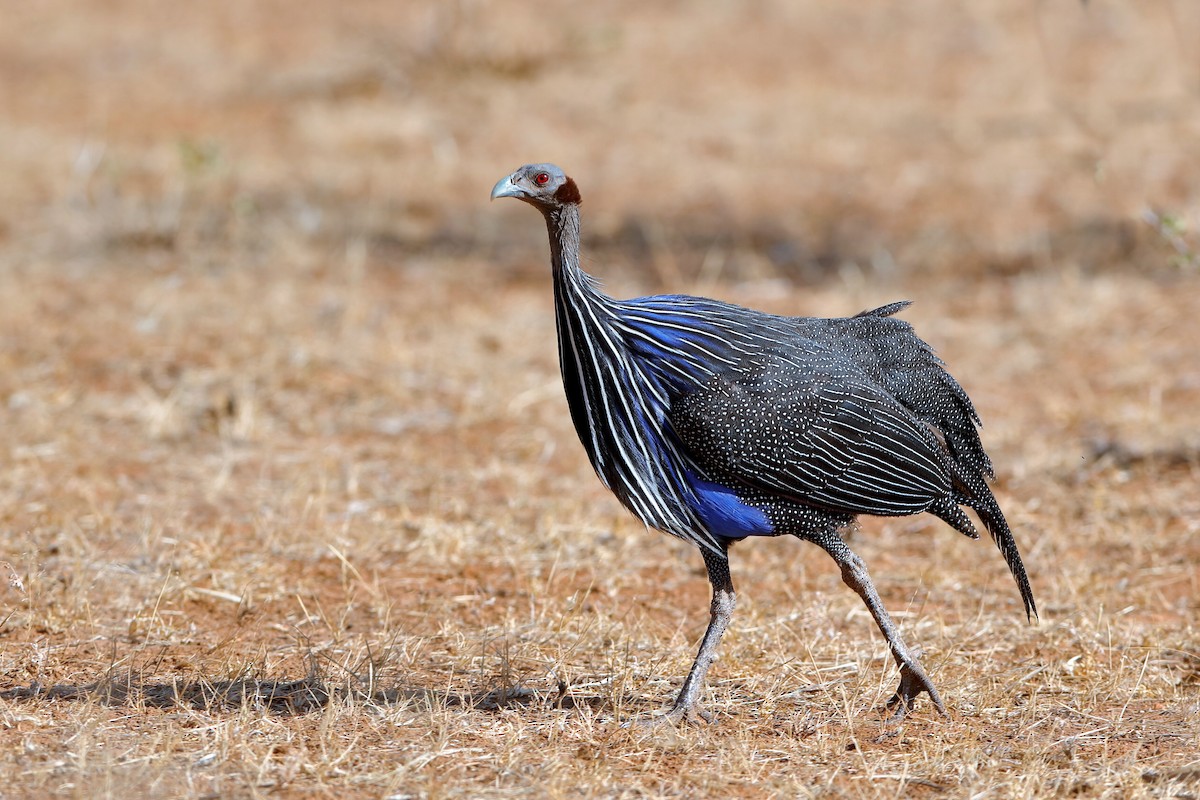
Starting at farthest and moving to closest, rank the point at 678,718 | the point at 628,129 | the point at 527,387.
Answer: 1. the point at 628,129
2. the point at 527,387
3. the point at 678,718

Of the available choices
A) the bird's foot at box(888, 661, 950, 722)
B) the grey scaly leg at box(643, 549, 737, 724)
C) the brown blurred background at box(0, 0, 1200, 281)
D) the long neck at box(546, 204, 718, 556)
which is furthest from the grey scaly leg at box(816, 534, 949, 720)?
the brown blurred background at box(0, 0, 1200, 281)

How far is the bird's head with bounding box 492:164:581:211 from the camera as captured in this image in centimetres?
392

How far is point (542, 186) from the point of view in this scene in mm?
3951

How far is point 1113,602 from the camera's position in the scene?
16.6ft

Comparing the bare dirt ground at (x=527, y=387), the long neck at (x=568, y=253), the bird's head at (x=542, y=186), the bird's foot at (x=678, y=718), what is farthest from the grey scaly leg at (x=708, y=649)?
the bird's head at (x=542, y=186)

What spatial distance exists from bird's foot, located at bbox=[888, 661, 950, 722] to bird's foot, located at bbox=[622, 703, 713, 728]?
50 cm

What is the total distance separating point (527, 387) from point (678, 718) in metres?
3.45

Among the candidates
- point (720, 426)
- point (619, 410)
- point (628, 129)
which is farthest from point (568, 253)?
point (628, 129)

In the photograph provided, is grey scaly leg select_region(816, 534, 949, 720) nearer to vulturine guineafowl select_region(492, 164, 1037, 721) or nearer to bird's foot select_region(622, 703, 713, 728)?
vulturine guineafowl select_region(492, 164, 1037, 721)

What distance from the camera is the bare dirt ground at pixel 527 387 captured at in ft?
12.7

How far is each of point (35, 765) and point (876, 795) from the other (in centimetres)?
196

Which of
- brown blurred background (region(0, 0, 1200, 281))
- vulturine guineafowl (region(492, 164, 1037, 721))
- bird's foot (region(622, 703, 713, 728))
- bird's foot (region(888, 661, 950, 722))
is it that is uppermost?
brown blurred background (region(0, 0, 1200, 281))

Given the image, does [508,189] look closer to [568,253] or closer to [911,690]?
[568,253]

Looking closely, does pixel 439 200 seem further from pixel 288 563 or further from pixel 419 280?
pixel 288 563
